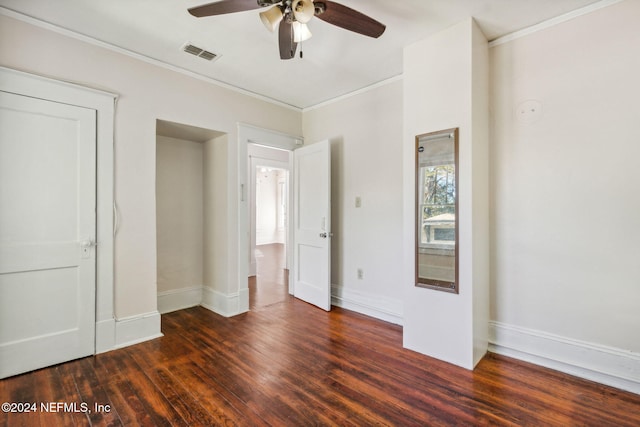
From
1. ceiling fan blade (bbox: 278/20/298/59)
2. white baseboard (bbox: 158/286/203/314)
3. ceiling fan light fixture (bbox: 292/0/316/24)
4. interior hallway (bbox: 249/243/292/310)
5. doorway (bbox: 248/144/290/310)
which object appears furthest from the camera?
doorway (bbox: 248/144/290/310)

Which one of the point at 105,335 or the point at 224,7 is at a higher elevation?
the point at 224,7

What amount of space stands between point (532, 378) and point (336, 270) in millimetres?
2262

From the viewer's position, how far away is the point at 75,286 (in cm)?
248

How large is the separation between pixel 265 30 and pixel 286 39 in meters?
0.64

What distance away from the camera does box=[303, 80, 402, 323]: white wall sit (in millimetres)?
3271

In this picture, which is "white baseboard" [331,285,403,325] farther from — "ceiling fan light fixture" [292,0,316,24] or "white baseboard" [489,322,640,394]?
"ceiling fan light fixture" [292,0,316,24]

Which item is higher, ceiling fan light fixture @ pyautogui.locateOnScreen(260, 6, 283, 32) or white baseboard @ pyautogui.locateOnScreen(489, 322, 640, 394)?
ceiling fan light fixture @ pyautogui.locateOnScreen(260, 6, 283, 32)

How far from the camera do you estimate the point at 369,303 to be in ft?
11.5

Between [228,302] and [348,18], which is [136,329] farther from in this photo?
[348,18]

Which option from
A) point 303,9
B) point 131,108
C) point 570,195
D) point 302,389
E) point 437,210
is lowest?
point 302,389

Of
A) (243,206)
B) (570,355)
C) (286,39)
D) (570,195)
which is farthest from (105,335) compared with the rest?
(570,195)

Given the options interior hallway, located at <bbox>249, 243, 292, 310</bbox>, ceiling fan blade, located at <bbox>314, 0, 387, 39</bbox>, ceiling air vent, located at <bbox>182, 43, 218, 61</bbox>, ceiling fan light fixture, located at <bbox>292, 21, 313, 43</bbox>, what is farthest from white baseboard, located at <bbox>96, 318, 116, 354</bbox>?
ceiling fan blade, located at <bbox>314, 0, 387, 39</bbox>

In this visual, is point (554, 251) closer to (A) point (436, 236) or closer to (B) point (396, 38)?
(A) point (436, 236)

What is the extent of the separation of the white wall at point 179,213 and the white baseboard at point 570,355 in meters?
3.52
